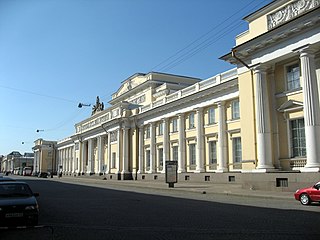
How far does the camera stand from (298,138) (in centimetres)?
2366

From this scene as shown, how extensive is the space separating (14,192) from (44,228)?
72.6 inches

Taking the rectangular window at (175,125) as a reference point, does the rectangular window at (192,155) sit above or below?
below

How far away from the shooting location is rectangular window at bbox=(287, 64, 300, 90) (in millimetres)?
23797

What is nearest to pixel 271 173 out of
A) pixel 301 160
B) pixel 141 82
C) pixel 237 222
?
pixel 301 160

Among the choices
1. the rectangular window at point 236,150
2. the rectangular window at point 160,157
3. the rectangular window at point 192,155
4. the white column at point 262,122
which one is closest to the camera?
the white column at point 262,122

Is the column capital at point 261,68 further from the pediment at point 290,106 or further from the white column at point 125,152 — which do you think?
the white column at point 125,152

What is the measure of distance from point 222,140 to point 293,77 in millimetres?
12176

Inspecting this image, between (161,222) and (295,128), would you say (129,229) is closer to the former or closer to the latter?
(161,222)

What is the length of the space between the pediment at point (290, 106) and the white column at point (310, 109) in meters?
1.25

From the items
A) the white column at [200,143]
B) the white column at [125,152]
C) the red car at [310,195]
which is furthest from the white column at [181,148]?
the red car at [310,195]

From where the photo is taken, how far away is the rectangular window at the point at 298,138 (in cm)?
2319

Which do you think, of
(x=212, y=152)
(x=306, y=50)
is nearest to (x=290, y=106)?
(x=306, y=50)

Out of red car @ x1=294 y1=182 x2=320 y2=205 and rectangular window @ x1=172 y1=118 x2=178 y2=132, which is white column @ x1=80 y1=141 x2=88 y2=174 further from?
red car @ x1=294 y1=182 x2=320 y2=205

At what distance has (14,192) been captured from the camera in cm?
1128
